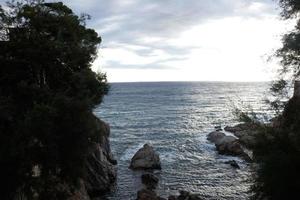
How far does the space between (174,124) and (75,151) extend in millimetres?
57458

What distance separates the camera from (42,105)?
21047 millimetres

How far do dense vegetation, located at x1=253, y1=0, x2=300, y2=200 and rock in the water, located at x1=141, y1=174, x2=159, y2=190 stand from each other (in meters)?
17.5

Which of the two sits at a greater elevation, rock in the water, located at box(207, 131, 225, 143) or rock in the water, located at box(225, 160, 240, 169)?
rock in the water, located at box(207, 131, 225, 143)

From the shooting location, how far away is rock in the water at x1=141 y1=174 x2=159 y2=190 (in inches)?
1457

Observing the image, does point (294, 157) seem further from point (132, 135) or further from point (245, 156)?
point (132, 135)

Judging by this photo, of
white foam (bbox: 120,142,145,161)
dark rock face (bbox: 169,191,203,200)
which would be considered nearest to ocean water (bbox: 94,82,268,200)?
white foam (bbox: 120,142,145,161)

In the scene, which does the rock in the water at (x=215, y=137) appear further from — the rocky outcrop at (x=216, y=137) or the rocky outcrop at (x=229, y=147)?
the rocky outcrop at (x=229, y=147)

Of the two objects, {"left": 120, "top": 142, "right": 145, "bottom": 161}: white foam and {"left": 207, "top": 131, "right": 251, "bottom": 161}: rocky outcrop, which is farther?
{"left": 207, "top": 131, "right": 251, "bottom": 161}: rocky outcrop

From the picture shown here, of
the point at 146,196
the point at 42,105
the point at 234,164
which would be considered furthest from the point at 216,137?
the point at 42,105

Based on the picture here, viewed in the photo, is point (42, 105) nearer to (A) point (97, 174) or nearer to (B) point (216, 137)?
(A) point (97, 174)

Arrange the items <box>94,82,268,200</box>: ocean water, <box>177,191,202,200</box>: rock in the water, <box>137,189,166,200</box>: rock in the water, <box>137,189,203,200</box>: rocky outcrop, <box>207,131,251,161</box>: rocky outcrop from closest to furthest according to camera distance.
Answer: <box>137,189,166,200</box>: rock in the water
<box>137,189,203,200</box>: rocky outcrop
<box>177,191,202,200</box>: rock in the water
<box>94,82,268,200</box>: ocean water
<box>207,131,251,161</box>: rocky outcrop

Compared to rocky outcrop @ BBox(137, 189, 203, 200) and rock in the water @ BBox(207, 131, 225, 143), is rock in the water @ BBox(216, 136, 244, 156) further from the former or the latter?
rocky outcrop @ BBox(137, 189, 203, 200)

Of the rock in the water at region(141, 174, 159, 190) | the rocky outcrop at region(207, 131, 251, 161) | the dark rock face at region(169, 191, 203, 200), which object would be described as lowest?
the rock in the water at region(141, 174, 159, 190)

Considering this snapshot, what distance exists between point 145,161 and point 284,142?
25964 millimetres
